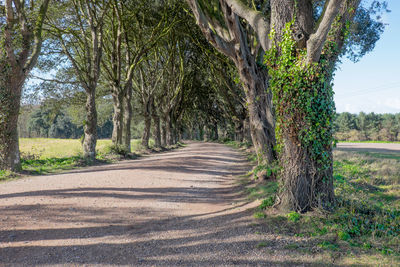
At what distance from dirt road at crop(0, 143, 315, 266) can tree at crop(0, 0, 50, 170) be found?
253 centimetres

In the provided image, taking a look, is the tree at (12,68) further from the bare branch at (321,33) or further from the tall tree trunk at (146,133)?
the tall tree trunk at (146,133)

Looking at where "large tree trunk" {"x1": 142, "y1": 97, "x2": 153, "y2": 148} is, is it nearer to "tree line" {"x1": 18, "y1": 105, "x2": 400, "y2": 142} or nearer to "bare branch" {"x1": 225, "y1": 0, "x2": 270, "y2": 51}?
"bare branch" {"x1": 225, "y1": 0, "x2": 270, "y2": 51}

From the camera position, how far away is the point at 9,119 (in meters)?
9.31

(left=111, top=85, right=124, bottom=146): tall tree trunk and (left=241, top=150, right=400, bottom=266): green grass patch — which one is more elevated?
(left=111, top=85, right=124, bottom=146): tall tree trunk

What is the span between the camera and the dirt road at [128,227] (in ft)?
11.9

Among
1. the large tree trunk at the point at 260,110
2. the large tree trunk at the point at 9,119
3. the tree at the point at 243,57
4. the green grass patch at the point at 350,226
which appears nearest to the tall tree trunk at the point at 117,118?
the large tree trunk at the point at 9,119

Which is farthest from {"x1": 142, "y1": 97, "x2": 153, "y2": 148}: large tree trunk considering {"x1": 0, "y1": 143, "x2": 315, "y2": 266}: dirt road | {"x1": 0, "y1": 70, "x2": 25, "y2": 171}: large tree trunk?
{"x1": 0, "y1": 143, "x2": 315, "y2": 266}: dirt road

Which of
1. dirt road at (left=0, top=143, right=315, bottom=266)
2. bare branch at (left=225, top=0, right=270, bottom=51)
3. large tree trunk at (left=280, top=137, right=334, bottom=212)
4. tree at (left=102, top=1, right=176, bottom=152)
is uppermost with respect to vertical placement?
tree at (left=102, top=1, right=176, bottom=152)

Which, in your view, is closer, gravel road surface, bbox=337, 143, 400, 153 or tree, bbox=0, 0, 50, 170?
tree, bbox=0, 0, 50, 170

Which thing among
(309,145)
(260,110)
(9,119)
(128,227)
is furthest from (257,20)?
(9,119)

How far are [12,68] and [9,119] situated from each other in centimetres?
181

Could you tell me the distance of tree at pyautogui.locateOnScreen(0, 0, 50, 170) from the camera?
912 centimetres

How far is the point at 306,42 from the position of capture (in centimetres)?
489

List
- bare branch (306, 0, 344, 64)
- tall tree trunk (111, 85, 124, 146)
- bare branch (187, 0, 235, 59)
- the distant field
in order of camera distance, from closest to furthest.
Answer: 1. bare branch (306, 0, 344, 64)
2. bare branch (187, 0, 235, 59)
3. the distant field
4. tall tree trunk (111, 85, 124, 146)
